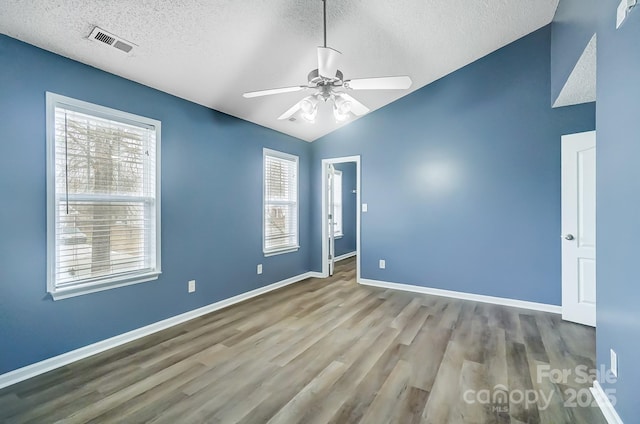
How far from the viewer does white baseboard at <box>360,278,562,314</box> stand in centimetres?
354

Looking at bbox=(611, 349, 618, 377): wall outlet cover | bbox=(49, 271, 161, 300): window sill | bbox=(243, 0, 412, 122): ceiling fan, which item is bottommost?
bbox=(611, 349, 618, 377): wall outlet cover

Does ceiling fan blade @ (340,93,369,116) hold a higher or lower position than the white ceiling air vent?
lower

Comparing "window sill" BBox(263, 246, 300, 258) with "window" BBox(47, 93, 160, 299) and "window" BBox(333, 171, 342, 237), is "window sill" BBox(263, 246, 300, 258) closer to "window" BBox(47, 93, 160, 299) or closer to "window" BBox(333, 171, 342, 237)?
"window" BBox(47, 93, 160, 299)

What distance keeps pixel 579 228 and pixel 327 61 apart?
3.22 metres

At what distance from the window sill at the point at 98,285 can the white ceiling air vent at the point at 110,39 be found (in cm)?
195

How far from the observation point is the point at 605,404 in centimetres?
176

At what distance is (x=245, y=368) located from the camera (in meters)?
2.29

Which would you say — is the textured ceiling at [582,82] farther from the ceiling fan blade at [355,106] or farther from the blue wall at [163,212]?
the blue wall at [163,212]

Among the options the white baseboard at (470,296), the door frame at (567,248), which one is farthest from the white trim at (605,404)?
the white baseboard at (470,296)

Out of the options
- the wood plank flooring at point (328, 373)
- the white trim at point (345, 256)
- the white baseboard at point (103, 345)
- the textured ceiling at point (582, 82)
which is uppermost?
the textured ceiling at point (582, 82)

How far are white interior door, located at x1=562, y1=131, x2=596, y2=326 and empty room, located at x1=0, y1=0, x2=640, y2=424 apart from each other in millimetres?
19

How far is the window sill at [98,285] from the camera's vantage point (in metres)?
2.31

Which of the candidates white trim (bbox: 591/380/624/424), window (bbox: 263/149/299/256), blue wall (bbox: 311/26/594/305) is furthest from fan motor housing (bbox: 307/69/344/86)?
white trim (bbox: 591/380/624/424)

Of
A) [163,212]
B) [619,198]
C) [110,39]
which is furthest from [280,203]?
[619,198]
